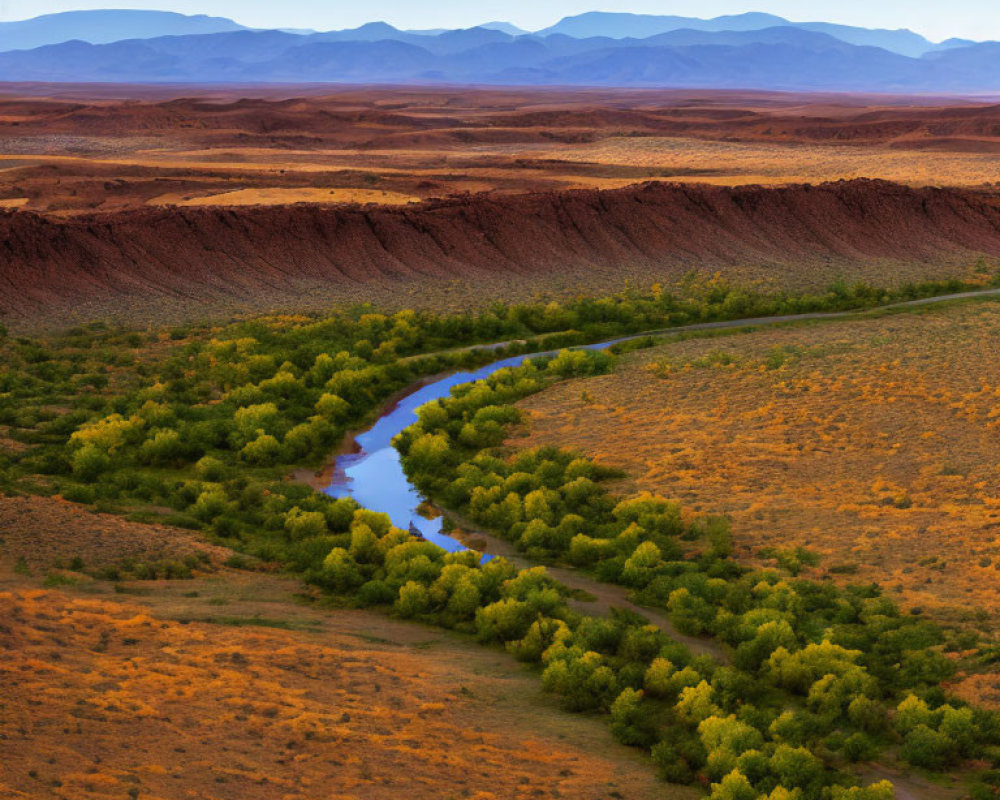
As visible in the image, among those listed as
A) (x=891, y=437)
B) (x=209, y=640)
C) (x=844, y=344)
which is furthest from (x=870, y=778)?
(x=844, y=344)

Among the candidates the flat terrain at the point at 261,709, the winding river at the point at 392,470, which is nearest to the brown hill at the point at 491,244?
the winding river at the point at 392,470

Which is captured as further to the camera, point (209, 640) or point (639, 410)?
point (639, 410)

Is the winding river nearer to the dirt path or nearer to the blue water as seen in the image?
the blue water

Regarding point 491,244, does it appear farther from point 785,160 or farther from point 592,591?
point 785,160

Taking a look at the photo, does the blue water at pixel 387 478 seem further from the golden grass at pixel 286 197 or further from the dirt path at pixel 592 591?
the golden grass at pixel 286 197

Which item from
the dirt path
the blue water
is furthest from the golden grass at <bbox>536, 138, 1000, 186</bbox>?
the dirt path

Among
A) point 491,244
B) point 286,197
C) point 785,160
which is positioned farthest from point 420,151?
point 491,244

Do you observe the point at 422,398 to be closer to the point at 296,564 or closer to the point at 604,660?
the point at 296,564
